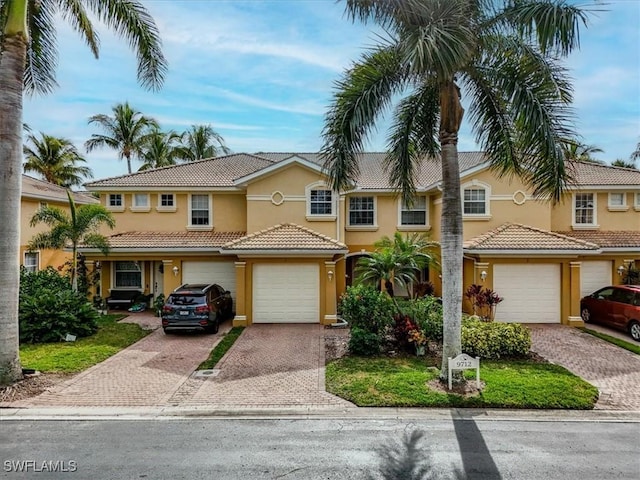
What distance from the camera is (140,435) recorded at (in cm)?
687

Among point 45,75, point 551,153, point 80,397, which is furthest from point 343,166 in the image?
point 45,75

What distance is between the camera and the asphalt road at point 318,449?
5.71 m

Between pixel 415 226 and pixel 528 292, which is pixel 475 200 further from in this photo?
pixel 528 292

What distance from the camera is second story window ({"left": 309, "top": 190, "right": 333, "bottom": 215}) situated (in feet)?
59.1

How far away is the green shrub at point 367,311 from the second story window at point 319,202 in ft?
22.6

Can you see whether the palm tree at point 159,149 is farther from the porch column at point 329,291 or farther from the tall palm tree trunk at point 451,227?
the tall palm tree trunk at point 451,227

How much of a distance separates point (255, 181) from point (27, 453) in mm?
13460

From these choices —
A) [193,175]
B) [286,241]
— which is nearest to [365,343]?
[286,241]

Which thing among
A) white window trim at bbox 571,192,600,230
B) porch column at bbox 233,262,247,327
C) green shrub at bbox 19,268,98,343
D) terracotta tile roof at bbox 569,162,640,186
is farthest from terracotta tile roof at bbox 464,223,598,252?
green shrub at bbox 19,268,98,343

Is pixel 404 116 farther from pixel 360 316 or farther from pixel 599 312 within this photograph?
pixel 599 312

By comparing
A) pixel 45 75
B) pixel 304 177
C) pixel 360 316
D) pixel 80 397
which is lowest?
pixel 80 397

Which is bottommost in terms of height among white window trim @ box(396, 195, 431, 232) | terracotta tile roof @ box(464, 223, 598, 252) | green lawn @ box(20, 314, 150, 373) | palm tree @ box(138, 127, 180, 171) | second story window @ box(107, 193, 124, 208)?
green lawn @ box(20, 314, 150, 373)

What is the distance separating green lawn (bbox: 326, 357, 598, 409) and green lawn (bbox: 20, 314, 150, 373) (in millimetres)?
6947

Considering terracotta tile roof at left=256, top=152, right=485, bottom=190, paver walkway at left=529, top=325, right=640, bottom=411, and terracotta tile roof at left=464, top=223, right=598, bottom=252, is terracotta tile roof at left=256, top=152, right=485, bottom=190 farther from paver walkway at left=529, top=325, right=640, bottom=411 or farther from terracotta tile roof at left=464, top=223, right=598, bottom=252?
paver walkway at left=529, top=325, right=640, bottom=411
